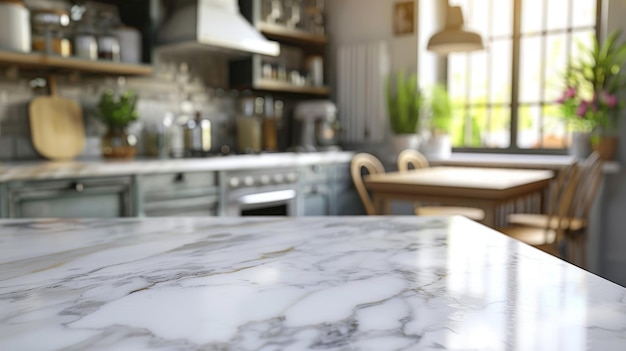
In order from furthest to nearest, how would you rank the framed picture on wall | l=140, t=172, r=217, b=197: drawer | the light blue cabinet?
the framed picture on wall
the light blue cabinet
l=140, t=172, r=217, b=197: drawer

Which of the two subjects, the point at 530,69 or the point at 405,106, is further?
the point at 405,106

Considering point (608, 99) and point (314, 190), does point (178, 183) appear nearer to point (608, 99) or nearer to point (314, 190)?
point (314, 190)

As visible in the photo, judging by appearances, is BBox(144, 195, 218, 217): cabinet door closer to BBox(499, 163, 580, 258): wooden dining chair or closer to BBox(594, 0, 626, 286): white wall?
BBox(499, 163, 580, 258): wooden dining chair

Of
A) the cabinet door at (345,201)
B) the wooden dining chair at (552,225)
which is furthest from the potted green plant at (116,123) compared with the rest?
the wooden dining chair at (552,225)

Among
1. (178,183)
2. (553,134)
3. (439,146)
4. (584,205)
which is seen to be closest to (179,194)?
(178,183)

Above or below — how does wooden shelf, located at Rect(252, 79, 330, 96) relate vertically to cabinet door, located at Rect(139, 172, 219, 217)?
above

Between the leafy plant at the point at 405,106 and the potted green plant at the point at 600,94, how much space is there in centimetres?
109

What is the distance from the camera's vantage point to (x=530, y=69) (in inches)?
163

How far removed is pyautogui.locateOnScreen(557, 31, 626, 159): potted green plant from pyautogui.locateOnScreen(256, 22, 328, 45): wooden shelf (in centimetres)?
196

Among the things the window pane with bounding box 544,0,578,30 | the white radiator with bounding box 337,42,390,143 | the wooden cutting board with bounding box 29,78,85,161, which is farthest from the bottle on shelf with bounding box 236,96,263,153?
the window pane with bounding box 544,0,578,30

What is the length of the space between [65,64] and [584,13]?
11.4 ft

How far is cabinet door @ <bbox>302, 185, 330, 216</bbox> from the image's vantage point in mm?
3801

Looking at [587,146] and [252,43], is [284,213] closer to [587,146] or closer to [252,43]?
[252,43]

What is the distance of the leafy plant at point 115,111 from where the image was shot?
124 inches
